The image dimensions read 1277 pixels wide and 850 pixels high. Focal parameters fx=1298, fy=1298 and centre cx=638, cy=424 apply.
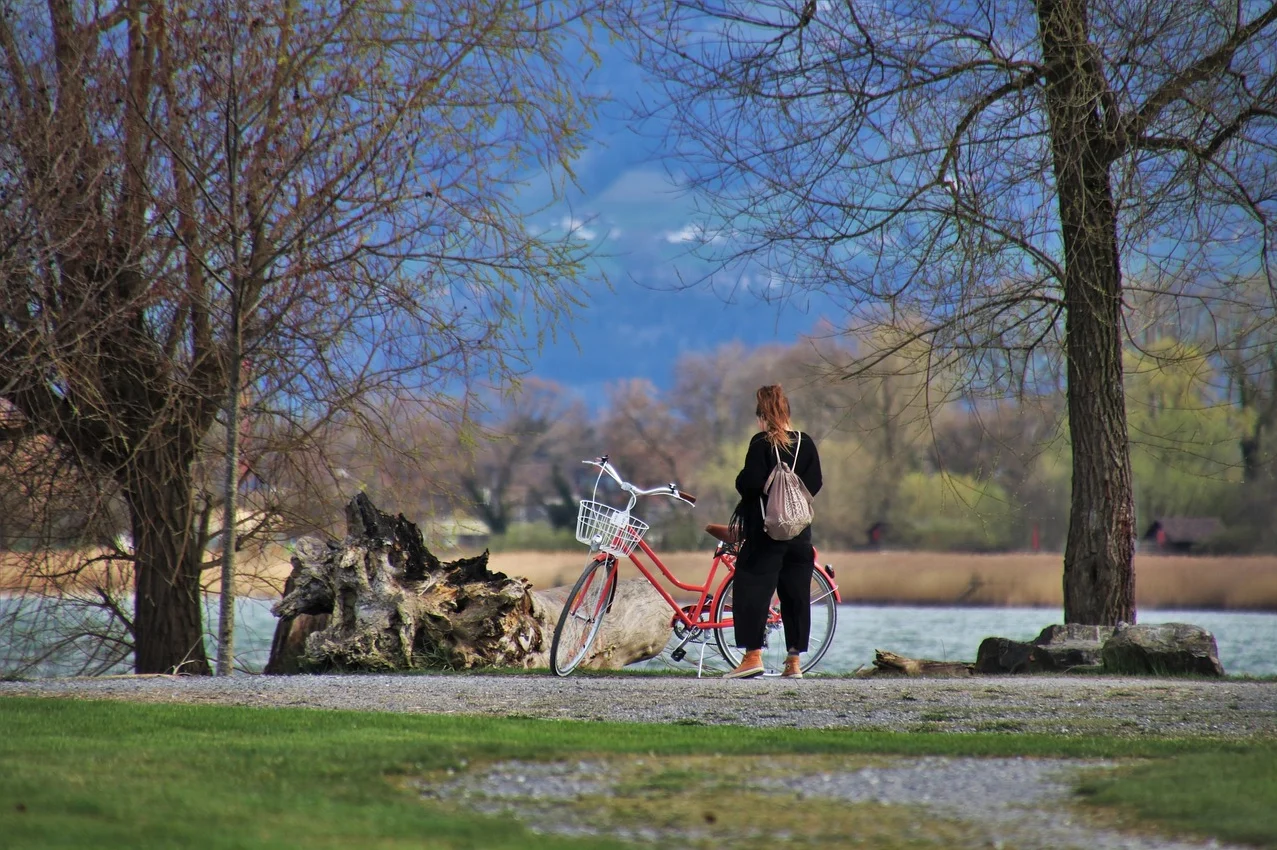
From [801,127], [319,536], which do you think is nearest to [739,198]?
[801,127]

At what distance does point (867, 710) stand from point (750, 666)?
80.8 inches

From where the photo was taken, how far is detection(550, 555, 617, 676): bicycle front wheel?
9.23m

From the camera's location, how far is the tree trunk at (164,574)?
40.4 feet

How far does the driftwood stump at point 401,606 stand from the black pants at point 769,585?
2.09 meters

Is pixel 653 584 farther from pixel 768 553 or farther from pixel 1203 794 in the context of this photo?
pixel 1203 794

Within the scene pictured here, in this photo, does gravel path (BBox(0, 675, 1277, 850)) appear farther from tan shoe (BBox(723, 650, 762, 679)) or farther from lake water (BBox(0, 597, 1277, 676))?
lake water (BBox(0, 597, 1277, 676))

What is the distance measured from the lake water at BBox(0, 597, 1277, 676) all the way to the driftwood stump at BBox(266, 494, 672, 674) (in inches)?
113

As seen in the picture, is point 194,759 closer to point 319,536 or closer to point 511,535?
point 319,536

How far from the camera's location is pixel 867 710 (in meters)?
7.44

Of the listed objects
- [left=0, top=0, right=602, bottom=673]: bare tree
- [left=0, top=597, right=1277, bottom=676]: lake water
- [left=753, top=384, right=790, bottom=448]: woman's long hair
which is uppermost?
[left=0, top=0, right=602, bottom=673]: bare tree

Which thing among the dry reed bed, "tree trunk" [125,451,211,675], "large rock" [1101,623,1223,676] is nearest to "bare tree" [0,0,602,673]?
"tree trunk" [125,451,211,675]

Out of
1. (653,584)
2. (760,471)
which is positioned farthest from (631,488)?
(653,584)

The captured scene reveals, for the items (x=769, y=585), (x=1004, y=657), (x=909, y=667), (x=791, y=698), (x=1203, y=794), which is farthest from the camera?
(x=909, y=667)

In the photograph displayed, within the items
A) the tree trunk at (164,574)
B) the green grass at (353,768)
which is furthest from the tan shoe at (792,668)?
the tree trunk at (164,574)
